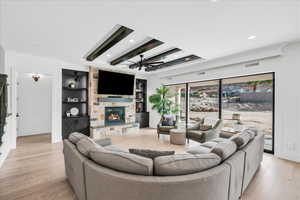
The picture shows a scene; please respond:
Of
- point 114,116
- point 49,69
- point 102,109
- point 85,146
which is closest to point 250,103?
point 85,146

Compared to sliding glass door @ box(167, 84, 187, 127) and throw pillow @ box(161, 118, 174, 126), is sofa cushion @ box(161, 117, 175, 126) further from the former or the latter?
sliding glass door @ box(167, 84, 187, 127)

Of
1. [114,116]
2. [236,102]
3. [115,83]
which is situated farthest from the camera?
[114,116]

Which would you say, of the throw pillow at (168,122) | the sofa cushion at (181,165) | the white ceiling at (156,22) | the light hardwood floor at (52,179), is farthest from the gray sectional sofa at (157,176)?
the throw pillow at (168,122)

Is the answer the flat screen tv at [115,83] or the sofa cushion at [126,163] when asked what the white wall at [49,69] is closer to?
the flat screen tv at [115,83]

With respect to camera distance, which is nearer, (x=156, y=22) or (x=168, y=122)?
(x=156, y=22)

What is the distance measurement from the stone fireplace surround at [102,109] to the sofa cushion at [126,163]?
13.4 feet

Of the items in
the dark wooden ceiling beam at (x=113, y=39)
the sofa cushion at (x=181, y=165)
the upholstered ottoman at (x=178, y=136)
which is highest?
the dark wooden ceiling beam at (x=113, y=39)

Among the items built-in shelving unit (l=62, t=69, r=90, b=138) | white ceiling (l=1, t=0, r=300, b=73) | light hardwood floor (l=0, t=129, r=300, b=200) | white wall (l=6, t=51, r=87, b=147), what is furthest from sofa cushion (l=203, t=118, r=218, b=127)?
white wall (l=6, t=51, r=87, b=147)

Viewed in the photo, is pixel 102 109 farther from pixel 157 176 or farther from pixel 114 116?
pixel 157 176

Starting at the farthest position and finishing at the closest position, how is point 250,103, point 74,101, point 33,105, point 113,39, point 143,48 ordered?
point 33,105, point 74,101, point 250,103, point 143,48, point 113,39

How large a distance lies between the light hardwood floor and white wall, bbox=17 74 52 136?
1.89m

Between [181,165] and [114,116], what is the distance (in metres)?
4.99

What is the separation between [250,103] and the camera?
13.6ft

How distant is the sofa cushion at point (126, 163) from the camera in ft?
4.09
